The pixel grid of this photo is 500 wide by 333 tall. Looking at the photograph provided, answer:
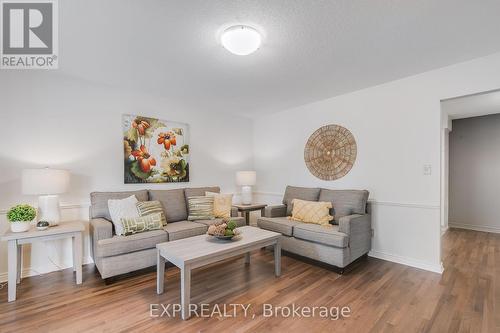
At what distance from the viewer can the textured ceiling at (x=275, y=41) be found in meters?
1.73

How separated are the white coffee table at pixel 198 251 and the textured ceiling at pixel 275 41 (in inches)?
74.7

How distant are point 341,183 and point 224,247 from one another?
2.24 m

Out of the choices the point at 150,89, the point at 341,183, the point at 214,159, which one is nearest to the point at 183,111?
the point at 150,89

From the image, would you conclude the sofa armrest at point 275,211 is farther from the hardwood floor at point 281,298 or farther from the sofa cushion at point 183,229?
the sofa cushion at point 183,229

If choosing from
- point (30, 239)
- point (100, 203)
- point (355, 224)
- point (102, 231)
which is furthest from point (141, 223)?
point (355, 224)

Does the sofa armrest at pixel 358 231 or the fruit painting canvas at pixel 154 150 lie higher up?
the fruit painting canvas at pixel 154 150

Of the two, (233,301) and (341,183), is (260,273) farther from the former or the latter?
(341,183)

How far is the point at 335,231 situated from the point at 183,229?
6.02ft

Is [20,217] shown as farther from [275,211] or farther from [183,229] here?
[275,211]

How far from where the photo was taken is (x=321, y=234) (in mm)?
2795

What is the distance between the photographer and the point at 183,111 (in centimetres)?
398

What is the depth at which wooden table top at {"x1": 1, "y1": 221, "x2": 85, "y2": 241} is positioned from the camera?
218 cm

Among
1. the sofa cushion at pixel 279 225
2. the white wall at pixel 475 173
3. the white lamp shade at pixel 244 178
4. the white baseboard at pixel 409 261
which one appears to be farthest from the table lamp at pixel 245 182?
the white wall at pixel 475 173

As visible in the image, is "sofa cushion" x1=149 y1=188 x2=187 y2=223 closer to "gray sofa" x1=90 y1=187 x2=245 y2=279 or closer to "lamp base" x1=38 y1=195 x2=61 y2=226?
"gray sofa" x1=90 y1=187 x2=245 y2=279
